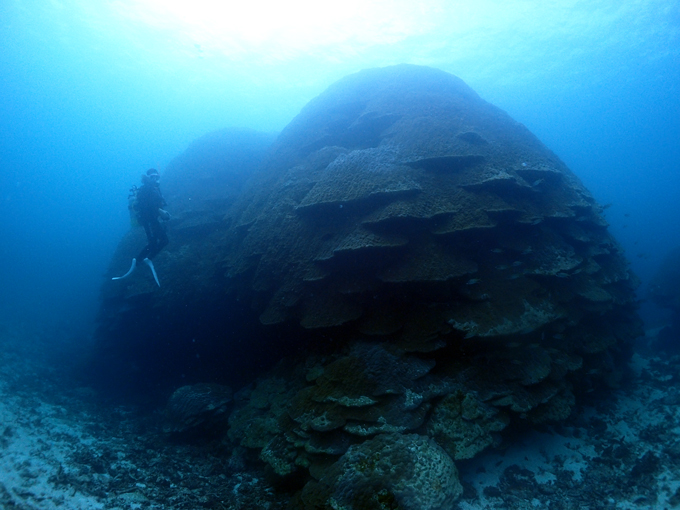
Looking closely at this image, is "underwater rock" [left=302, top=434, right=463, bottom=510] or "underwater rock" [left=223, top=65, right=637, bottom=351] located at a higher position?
"underwater rock" [left=223, top=65, right=637, bottom=351]

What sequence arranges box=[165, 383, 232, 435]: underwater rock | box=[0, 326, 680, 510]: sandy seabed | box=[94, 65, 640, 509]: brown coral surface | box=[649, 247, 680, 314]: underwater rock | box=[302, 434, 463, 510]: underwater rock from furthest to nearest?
1. box=[649, 247, 680, 314]: underwater rock
2. box=[165, 383, 232, 435]: underwater rock
3. box=[94, 65, 640, 509]: brown coral surface
4. box=[0, 326, 680, 510]: sandy seabed
5. box=[302, 434, 463, 510]: underwater rock

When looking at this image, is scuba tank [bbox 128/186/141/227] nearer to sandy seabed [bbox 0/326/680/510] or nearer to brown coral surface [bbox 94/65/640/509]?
brown coral surface [bbox 94/65/640/509]

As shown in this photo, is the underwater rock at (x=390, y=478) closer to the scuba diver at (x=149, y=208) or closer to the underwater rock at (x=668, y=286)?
the scuba diver at (x=149, y=208)

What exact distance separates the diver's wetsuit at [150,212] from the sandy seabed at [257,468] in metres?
4.67

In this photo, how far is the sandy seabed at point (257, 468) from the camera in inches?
181

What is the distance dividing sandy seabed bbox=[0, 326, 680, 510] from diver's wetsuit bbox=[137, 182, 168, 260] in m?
4.67

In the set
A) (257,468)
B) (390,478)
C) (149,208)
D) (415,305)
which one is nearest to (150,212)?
(149,208)

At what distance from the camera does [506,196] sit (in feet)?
23.4

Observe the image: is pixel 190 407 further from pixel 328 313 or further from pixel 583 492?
pixel 583 492

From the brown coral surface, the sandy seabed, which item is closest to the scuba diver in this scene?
the brown coral surface

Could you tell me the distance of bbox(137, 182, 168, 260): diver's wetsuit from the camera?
30.0 ft

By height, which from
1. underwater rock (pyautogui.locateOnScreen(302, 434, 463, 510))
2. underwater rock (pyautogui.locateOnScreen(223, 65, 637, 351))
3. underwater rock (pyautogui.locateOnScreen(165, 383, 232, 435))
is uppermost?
underwater rock (pyautogui.locateOnScreen(223, 65, 637, 351))

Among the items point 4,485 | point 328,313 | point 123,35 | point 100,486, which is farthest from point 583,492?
point 123,35

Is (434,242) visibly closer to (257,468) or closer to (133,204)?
(257,468)
